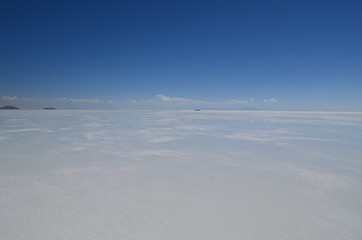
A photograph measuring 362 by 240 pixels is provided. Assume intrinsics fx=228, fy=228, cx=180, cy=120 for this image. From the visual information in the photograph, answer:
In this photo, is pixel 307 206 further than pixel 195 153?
No

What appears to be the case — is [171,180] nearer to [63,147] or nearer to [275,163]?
[275,163]

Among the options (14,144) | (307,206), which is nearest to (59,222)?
(307,206)

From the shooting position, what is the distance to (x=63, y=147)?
5.86m

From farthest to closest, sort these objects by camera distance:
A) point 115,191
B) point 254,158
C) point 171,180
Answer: point 254,158, point 171,180, point 115,191

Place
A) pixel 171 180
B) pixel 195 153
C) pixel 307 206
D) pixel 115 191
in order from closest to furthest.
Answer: pixel 307 206 < pixel 115 191 < pixel 171 180 < pixel 195 153

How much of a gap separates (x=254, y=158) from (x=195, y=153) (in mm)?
1332

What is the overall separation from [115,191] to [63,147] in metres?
3.69

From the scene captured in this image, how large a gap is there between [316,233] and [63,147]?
572cm

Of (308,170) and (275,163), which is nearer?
(308,170)

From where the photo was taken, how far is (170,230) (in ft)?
6.55

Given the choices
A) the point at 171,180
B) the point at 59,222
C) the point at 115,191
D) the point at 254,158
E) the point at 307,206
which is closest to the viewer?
the point at 59,222

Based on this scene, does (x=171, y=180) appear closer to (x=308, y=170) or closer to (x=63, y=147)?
(x=308, y=170)

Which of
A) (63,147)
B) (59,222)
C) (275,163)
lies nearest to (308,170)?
(275,163)

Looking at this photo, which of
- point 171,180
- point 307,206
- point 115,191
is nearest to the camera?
point 307,206
